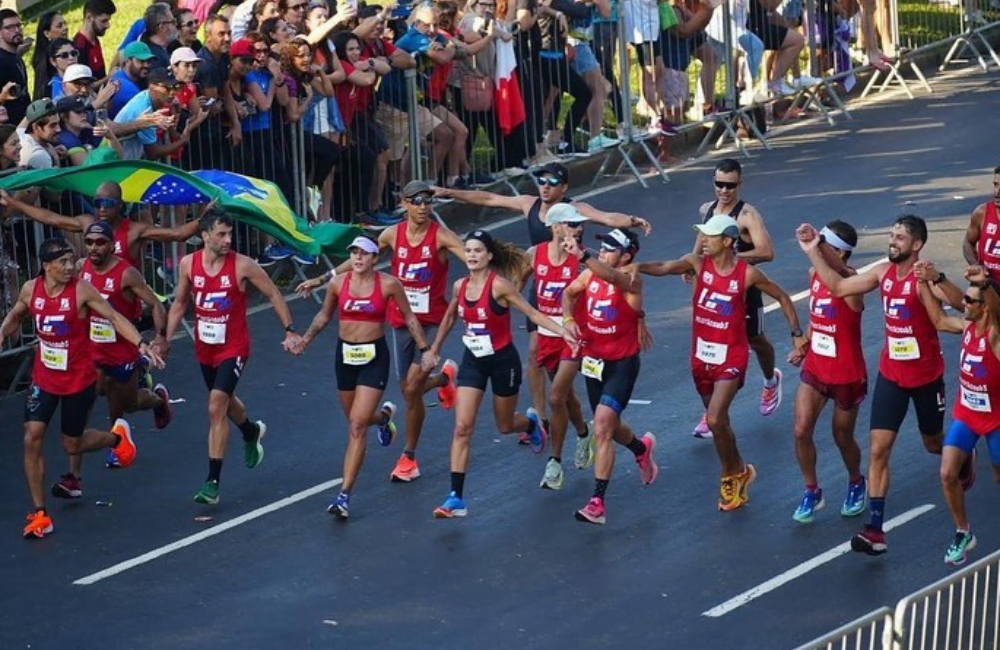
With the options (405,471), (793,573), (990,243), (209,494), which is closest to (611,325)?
(405,471)

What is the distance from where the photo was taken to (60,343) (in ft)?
49.1

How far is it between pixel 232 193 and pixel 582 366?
163 inches

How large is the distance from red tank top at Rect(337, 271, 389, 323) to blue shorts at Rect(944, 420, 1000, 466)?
3.91 meters

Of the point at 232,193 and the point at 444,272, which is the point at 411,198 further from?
the point at 232,193

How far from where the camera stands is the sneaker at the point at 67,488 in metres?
15.4

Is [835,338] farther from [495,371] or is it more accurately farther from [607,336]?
[495,371]

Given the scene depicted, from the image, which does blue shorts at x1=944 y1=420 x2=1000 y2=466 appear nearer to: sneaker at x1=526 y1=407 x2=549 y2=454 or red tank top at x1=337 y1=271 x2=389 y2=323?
sneaker at x1=526 y1=407 x2=549 y2=454

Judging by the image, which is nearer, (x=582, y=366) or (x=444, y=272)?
(x=582, y=366)

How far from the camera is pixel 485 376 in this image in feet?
49.4

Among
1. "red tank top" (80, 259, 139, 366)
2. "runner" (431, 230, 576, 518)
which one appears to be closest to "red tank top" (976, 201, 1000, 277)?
"runner" (431, 230, 576, 518)

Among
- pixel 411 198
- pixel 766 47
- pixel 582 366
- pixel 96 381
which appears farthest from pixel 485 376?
pixel 766 47

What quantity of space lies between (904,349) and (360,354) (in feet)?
11.8

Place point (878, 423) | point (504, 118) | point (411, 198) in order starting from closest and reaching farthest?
1. point (878, 423)
2. point (411, 198)
3. point (504, 118)

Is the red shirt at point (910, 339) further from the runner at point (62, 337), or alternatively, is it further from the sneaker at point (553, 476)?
the runner at point (62, 337)
